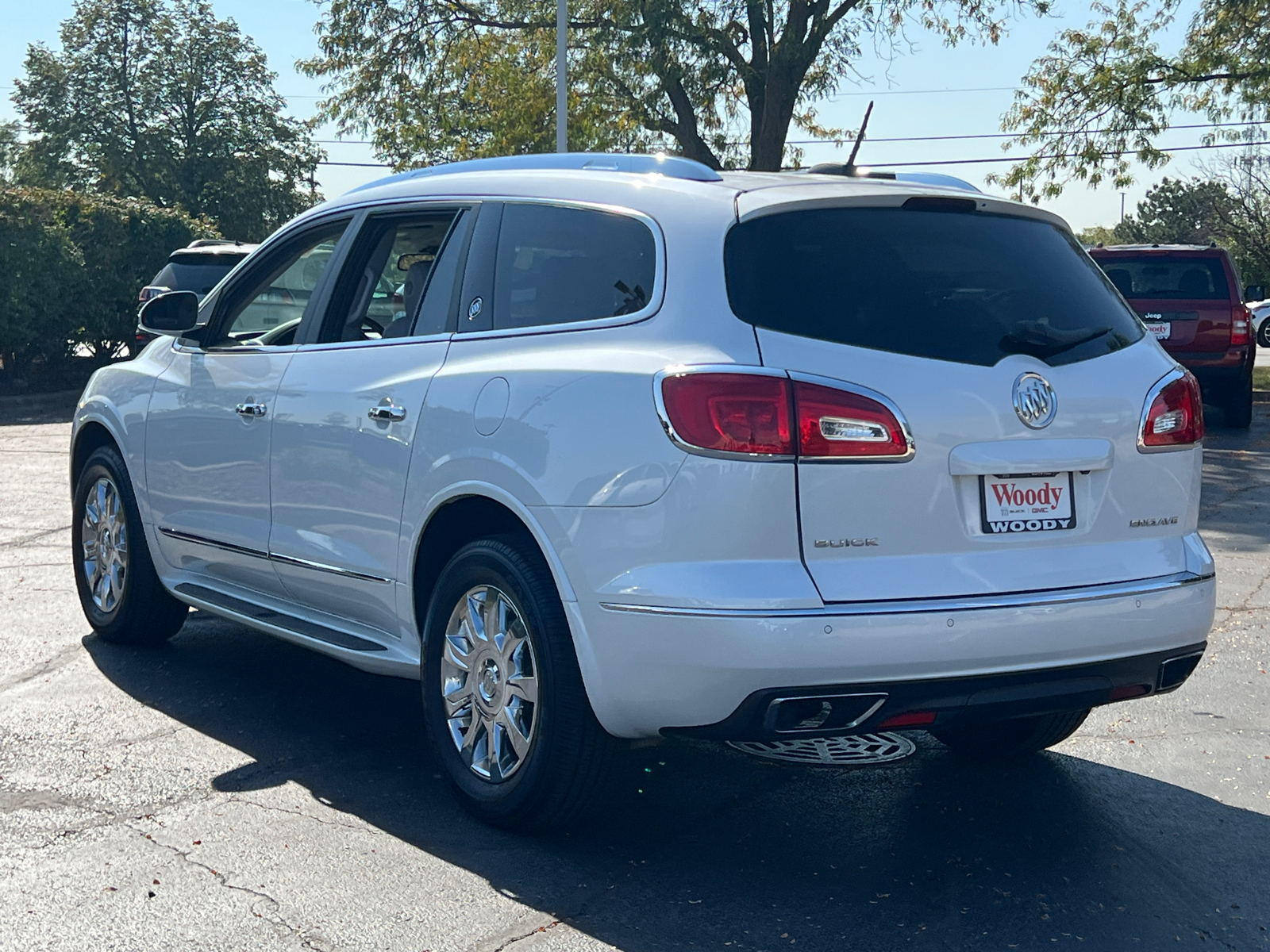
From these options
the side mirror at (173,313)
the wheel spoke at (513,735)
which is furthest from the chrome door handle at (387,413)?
the side mirror at (173,313)

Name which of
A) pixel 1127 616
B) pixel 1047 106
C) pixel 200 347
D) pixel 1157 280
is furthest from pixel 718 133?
pixel 1127 616

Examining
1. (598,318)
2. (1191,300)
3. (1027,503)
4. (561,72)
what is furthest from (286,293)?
(561,72)

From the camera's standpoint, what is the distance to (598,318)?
4.07 m

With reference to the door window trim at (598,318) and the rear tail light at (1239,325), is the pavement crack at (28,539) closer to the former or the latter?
the door window trim at (598,318)

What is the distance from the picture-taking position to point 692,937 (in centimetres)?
347

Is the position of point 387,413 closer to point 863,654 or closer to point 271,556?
point 271,556

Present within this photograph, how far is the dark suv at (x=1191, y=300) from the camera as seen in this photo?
16.2 m

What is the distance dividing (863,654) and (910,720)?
253 mm

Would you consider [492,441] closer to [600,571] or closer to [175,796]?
[600,571]

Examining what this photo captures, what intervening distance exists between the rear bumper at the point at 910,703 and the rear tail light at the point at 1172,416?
626 mm

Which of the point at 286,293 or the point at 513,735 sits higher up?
the point at 286,293

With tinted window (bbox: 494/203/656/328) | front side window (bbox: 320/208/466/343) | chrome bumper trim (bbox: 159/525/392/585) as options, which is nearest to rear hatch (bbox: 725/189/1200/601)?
tinted window (bbox: 494/203/656/328)

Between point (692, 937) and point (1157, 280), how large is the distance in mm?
14359

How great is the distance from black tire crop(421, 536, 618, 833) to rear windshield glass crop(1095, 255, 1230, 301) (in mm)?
13415
